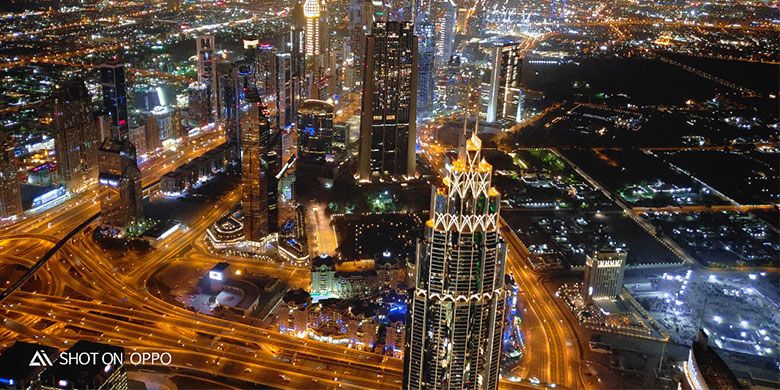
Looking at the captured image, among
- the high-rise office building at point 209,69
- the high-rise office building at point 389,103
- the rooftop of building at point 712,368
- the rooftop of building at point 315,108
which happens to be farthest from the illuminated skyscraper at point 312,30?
the rooftop of building at point 712,368

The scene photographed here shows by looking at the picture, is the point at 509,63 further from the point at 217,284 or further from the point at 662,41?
the point at 217,284

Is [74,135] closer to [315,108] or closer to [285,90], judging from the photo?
[315,108]

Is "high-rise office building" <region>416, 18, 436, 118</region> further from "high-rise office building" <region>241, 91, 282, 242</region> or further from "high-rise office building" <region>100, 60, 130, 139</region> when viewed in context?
"high-rise office building" <region>100, 60, 130, 139</region>

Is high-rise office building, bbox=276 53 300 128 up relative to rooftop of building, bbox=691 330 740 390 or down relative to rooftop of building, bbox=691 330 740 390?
up

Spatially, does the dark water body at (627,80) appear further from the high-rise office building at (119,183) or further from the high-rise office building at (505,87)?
the high-rise office building at (119,183)

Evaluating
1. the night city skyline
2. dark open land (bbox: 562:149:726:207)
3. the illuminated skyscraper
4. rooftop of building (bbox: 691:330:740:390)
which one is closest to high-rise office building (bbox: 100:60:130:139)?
the night city skyline

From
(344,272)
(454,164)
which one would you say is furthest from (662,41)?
(454,164)

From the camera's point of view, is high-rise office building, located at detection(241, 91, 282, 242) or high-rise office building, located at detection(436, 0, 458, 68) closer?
high-rise office building, located at detection(241, 91, 282, 242)
